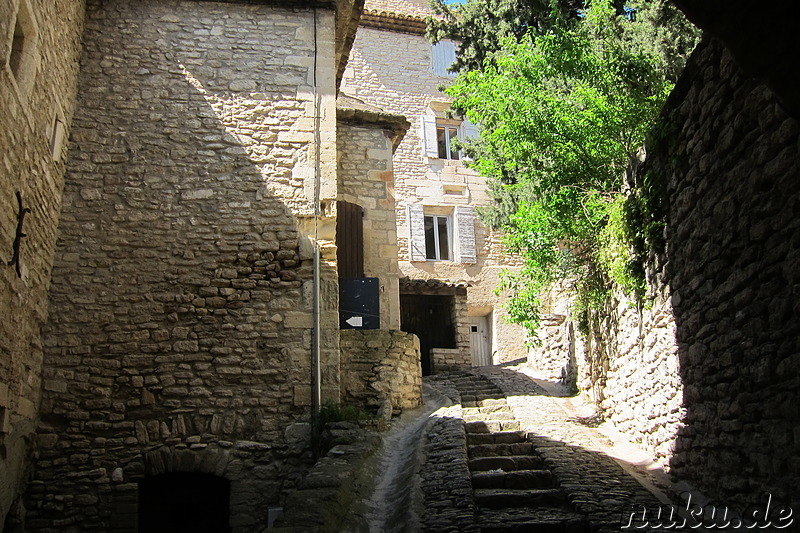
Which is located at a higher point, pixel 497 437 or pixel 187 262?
pixel 187 262

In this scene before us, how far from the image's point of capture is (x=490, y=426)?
782 cm

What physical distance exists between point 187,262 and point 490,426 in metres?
3.86

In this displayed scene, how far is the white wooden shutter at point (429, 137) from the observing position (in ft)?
61.3

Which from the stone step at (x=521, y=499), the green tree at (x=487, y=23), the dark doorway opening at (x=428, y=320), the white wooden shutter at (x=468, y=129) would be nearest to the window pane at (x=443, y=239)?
the dark doorway opening at (x=428, y=320)

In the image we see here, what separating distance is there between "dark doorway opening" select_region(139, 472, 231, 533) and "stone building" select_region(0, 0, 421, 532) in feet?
0.07

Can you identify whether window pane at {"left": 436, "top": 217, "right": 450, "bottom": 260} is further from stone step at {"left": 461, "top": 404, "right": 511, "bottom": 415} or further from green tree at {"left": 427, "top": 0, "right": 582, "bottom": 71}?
stone step at {"left": 461, "top": 404, "right": 511, "bottom": 415}

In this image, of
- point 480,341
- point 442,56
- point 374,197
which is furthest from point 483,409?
point 442,56

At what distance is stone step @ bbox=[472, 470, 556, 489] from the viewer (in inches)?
240

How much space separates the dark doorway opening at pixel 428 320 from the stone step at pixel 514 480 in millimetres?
10171

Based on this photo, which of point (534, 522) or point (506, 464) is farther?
point (506, 464)

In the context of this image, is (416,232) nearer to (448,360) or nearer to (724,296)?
(448,360)

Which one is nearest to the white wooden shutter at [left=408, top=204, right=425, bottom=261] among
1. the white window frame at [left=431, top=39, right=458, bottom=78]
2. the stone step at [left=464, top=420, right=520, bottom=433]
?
the white window frame at [left=431, top=39, right=458, bottom=78]

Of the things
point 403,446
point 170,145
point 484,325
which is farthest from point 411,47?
point 403,446

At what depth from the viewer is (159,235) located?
7.88 metres
